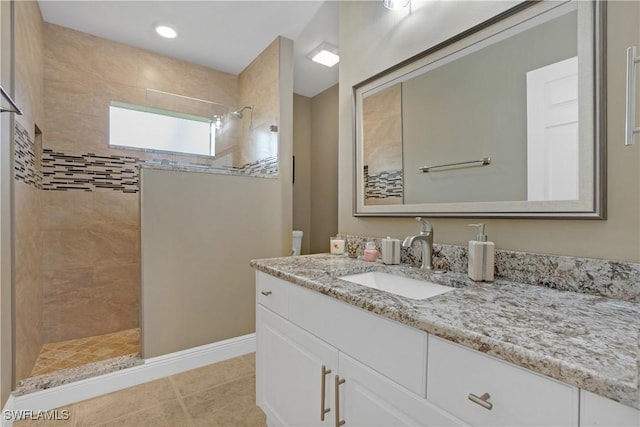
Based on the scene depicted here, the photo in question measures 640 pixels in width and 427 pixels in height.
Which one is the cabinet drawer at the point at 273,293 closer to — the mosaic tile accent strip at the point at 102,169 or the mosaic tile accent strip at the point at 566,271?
the mosaic tile accent strip at the point at 566,271

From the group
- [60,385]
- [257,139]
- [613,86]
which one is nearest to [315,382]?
[613,86]

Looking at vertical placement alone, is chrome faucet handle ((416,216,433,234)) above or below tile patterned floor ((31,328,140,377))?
above

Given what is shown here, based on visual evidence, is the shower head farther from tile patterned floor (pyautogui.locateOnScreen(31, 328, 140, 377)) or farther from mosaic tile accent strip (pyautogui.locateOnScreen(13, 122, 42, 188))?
tile patterned floor (pyautogui.locateOnScreen(31, 328, 140, 377))

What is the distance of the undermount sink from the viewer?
3.77 feet

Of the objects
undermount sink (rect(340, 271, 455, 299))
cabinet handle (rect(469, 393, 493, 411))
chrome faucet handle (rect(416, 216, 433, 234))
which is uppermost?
chrome faucet handle (rect(416, 216, 433, 234))

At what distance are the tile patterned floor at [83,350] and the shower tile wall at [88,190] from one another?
4.0 inches

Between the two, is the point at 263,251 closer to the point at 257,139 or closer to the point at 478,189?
the point at 257,139

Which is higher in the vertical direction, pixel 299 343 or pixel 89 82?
pixel 89 82

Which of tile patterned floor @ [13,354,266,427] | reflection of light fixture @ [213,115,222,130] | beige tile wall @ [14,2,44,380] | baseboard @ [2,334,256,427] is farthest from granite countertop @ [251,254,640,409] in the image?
reflection of light fixture @ [213,115,222,130]

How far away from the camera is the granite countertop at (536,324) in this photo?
479 mm

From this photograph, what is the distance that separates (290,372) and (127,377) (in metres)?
1.34

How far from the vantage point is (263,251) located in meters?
2.46

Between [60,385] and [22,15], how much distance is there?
7.30 ft

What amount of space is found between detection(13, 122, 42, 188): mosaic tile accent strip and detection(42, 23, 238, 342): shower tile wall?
20cm
